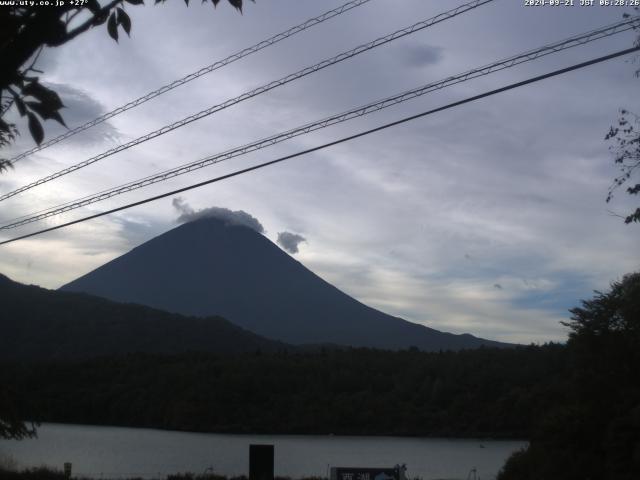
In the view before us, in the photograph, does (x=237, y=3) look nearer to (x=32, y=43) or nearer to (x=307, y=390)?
(x=32, y=43)

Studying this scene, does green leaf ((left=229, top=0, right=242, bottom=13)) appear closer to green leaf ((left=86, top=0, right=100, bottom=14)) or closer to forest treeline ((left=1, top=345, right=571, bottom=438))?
green leaf ((left=86, top=0, right=100, bottom=14))

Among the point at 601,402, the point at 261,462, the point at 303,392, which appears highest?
the point at 303,392

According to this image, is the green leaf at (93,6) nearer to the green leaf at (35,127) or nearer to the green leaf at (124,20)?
the green leaf at (124,20)

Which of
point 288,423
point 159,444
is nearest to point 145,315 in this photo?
point 288,423

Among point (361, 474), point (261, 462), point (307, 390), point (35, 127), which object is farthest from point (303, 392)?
point (35, 127)

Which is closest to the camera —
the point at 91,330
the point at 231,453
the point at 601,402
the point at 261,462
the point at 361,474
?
the point at 261,462
